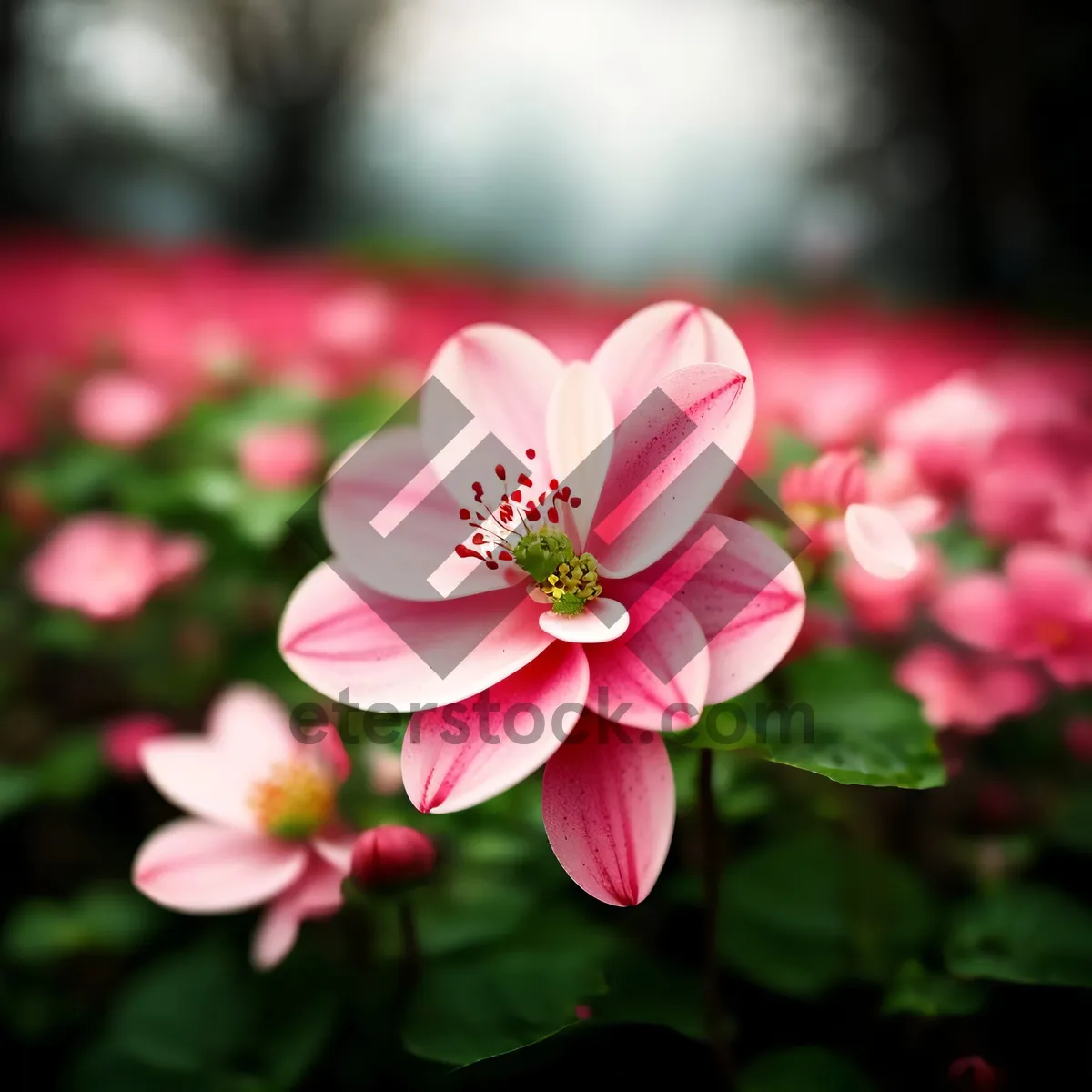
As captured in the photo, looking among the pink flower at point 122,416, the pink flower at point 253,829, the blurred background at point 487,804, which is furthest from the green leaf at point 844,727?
the pink flower at point 122,416

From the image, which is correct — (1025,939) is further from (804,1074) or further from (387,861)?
(387,861)

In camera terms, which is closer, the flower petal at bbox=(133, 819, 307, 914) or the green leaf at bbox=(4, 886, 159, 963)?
the flower petal at bbox=(133, 819, 307, 914)

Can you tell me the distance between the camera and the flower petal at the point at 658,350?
340 mm

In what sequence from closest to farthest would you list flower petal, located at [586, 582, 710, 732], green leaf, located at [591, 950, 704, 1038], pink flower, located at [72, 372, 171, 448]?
flower petal, located at [586, 582, 710, 732] → green leaf, located at [591, 950, 704, 1038] → pink flower, located at [72, 372, 171, 448]

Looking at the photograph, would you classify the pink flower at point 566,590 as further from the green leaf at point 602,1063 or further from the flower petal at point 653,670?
the green leaf at point 602,1063

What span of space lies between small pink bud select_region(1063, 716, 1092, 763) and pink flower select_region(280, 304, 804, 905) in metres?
0.45

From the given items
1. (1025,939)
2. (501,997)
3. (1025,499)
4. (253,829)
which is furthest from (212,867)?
(1025,499)

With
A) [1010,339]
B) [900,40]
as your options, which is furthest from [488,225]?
[1010,339]

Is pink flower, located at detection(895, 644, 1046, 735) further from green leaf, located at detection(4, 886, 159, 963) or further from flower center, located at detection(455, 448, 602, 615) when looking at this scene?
green leaf, located at detection(4, 886, 159, 963)

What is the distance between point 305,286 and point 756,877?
156 cm

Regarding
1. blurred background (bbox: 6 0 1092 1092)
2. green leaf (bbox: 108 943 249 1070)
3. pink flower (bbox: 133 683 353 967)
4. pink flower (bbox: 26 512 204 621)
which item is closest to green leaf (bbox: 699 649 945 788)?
blurred background (bbox: 6 0 1092 1092)

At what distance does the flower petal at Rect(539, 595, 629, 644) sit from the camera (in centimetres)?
30

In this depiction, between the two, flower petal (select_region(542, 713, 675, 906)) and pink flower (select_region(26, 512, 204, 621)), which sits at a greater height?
flower petal (select_region(542, 713, 675, 906))

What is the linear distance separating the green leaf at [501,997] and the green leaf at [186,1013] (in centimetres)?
11
